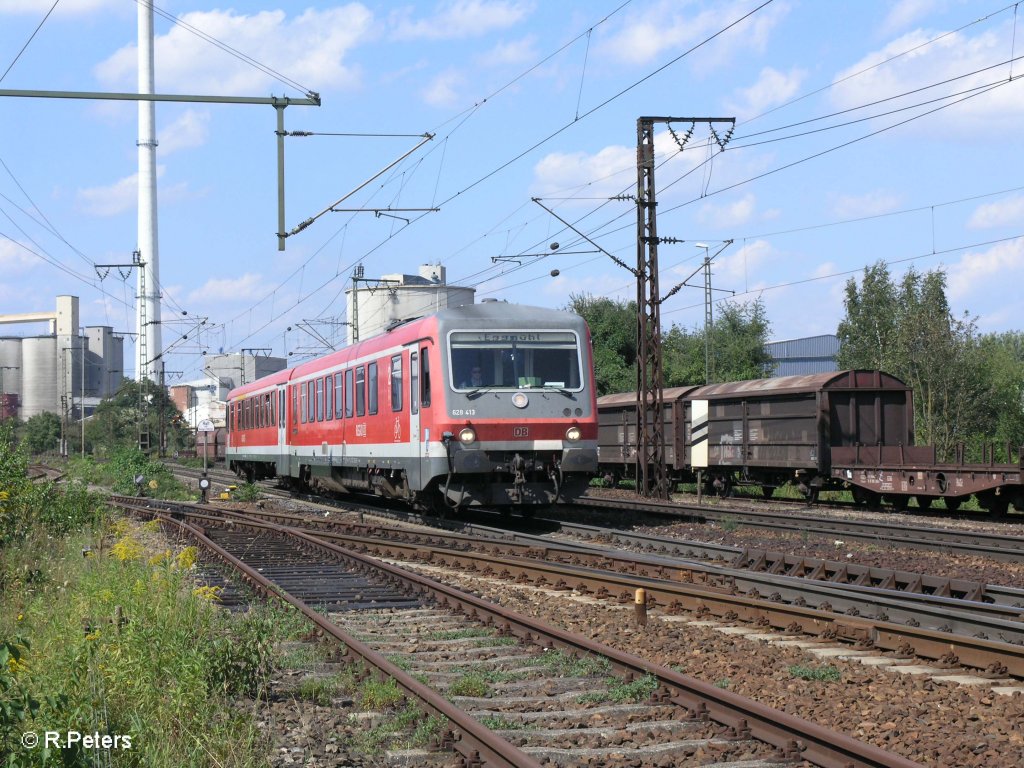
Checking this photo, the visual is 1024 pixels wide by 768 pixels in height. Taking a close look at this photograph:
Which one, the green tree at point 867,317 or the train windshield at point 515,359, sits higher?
the green tree at point 867,317

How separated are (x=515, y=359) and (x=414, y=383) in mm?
1768

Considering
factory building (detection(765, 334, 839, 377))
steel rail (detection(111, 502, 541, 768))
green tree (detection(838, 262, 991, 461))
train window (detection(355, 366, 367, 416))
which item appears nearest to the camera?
steel rail (detection(111, 502, 541, 768))

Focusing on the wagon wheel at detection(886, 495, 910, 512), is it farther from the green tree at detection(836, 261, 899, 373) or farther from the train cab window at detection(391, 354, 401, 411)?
the green tree at detection(836, 261, 899, 373)

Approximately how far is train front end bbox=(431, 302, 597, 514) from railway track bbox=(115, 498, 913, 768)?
6.68 metres

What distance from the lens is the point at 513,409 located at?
18297mm

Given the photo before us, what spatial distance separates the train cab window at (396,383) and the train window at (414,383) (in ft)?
2.59

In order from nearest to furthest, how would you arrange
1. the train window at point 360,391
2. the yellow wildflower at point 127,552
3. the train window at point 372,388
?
1. the yellow wildflower at point 127,552
2. the train window at point 372,388
3. the train window at point 360,391

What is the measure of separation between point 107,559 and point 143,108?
7106 centimetres

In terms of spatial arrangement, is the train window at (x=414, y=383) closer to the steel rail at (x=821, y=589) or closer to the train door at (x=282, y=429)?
the steel rail at (x=821, y=589)

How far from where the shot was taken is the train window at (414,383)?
18.7 meters

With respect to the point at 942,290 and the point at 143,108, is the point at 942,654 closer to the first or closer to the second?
the point at 942,290

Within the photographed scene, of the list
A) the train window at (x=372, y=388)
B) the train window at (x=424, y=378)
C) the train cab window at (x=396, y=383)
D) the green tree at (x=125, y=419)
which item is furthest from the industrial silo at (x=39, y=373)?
the train window at (x=424, y=378)

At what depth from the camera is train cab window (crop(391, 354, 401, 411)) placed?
65.4 ft

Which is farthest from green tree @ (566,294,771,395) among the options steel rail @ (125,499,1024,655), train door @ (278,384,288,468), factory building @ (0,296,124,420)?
factory building @ (0,296,124,420)
